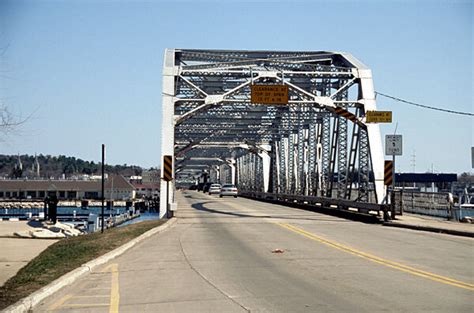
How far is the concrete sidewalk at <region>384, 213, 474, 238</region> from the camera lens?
21.0 m

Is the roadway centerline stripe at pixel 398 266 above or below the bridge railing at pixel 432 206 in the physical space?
below

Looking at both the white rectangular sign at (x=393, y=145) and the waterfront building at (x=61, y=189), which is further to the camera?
the waterfront building at (x=61, y=189)

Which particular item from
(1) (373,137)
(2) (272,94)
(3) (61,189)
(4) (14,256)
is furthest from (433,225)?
(3) (61,189)

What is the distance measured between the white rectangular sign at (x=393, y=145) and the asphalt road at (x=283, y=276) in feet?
20.4

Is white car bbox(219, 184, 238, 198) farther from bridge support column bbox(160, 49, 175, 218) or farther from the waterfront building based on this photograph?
bridge support column bbox(160, 49, 175, 218)

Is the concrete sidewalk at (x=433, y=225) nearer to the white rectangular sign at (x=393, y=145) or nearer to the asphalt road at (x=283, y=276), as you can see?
the asphalt road at (x=283, y=276)

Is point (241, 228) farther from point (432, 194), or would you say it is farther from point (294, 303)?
point (294, 303)

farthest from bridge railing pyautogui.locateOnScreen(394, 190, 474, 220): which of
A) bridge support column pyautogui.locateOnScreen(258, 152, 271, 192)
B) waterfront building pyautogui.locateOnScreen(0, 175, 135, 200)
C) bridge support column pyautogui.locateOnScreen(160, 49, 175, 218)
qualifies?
waterfront building pyautogui.locateOnScreen(0, 175, 135, 200)

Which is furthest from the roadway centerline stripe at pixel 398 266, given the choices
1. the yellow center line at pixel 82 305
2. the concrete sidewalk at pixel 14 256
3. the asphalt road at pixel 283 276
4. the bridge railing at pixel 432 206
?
the bridge railing at pixel 432 206

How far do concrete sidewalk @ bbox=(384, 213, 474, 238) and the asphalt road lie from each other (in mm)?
1218

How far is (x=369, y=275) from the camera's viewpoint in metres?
11.6

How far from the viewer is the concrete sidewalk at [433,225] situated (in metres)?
21.0

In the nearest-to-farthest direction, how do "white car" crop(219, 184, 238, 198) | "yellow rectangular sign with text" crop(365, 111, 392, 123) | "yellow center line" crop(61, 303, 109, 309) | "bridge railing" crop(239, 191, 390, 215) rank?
1. "yellow center line" crop(61, 303, 109, 309)
2. "bridge railing" crop(239, 191, 390, 215)
3. "yellow rectangular sign with text" crop(365, 111, 392, 123)
4. "white car" crop(219, 184, 238, 198)

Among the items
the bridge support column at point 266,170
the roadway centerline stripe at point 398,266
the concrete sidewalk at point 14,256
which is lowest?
the concrete sidewalk at point 14,256
